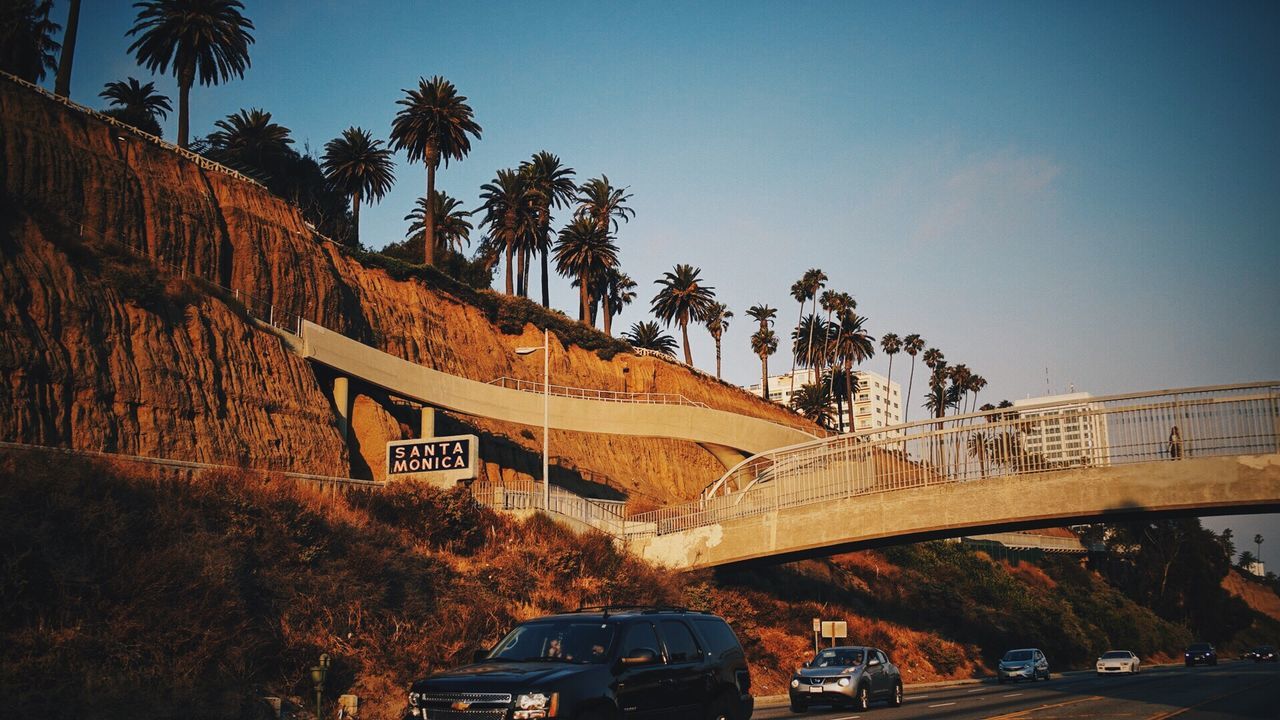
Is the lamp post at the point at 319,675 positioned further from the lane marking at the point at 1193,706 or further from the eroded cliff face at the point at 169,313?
the eroded cliff face at the point at 169,313

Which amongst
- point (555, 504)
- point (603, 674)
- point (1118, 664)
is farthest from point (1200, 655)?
point (603, 674)

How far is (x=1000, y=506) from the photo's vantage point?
29.4 meters

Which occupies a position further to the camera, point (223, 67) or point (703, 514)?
point (223, 67)

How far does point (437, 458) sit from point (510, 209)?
46.8 m

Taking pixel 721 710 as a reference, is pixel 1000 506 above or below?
above

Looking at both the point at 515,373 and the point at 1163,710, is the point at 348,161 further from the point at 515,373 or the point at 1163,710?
the point at 1163,710

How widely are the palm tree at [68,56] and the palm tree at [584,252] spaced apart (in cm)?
3924

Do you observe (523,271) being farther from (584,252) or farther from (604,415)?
(604,415)

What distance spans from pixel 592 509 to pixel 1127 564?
72.8 metres

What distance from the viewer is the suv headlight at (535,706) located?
935cm

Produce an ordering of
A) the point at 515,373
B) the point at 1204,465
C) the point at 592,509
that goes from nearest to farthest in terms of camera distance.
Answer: the point at 1204,465 → the point at 592,509 → the point at 515,373

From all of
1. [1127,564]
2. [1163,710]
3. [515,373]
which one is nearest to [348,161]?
[515,373]

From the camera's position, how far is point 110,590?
17250 mm

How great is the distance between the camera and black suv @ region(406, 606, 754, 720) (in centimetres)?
962
